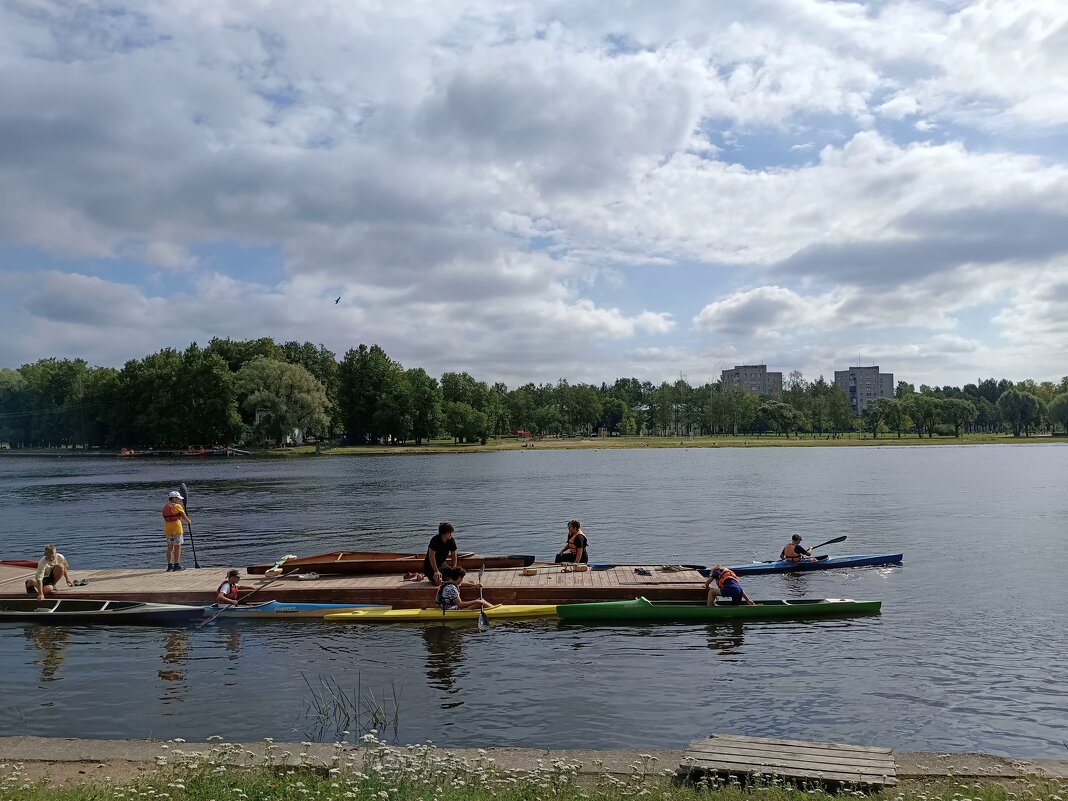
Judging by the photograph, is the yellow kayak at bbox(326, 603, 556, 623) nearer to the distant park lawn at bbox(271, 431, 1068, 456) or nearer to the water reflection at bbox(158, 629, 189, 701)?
the water reflection at bbox(158, 629, 189, 701)

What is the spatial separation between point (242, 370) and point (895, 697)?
129408 mm

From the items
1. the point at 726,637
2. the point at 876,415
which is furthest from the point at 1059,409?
the point at 726,637

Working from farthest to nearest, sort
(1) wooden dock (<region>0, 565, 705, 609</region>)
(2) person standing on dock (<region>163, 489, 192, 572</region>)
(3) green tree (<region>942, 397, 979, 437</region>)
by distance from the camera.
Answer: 1. (3) green tree (<region>942, 397, 979, 437</region>)
2. (2) person standing on dock (<region>163, 489, 192, 572</region>)
3. (1) wooden dock (<region>0, 565, 705, 609</region>)

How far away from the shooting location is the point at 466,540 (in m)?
36.6

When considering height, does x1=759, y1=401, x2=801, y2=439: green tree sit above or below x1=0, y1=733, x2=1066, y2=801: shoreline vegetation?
above

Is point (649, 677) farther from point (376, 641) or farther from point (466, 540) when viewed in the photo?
point (466, 540)

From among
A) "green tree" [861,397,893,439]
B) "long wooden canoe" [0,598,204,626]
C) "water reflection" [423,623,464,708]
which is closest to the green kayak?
"water reflection" [423,623,464,708]

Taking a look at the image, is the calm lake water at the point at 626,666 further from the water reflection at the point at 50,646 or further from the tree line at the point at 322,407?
the tree line at the point at 322,407

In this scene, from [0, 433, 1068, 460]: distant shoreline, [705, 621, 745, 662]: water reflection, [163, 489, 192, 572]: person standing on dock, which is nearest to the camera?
[705, 621, 745, 662]: water reflection

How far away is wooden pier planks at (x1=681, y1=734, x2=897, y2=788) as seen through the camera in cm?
882

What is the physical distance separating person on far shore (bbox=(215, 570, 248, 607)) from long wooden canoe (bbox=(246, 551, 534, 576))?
2.84 metres

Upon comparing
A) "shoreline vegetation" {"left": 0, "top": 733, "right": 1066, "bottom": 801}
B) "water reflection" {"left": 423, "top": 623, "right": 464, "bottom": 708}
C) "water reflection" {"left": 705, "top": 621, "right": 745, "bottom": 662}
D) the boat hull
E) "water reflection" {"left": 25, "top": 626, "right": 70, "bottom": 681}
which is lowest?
"water reflection" {"left": 25, "top": 626, "right": 70, "bottom": 681}

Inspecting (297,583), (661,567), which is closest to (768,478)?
(661,567)

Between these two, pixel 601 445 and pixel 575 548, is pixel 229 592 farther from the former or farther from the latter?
pixel 601 445
